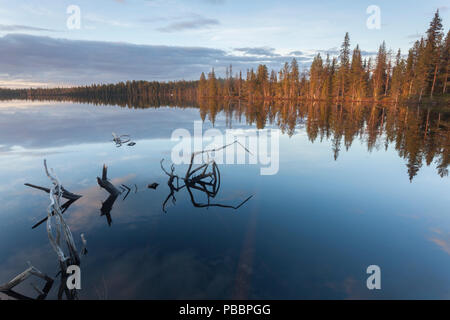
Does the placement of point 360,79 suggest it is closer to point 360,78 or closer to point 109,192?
point 360,78

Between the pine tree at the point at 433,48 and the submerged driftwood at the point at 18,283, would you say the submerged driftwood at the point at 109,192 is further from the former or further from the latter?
the pine tree at the point at 433,48

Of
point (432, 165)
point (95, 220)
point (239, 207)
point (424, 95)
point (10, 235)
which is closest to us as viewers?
point (10, 235)

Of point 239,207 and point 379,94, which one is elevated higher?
point 379,94

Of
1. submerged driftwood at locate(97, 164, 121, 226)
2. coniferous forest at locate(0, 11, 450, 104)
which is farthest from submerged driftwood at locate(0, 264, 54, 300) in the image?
coniferous forest at locate(0, 11, 450, 104)

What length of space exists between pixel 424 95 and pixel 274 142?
220 feet

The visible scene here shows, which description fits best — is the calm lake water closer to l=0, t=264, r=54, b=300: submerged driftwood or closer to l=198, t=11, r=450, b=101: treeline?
l=0, t=264, r=54, b=300: submerged driftwood

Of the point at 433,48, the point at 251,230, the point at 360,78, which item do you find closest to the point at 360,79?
the point at 360,78

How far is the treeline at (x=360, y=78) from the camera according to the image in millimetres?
64125

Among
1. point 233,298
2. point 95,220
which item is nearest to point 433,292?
point 233,298

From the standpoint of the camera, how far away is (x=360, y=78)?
86.1 m

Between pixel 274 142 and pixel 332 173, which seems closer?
pixel 332 173

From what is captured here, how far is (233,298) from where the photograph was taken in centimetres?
664
